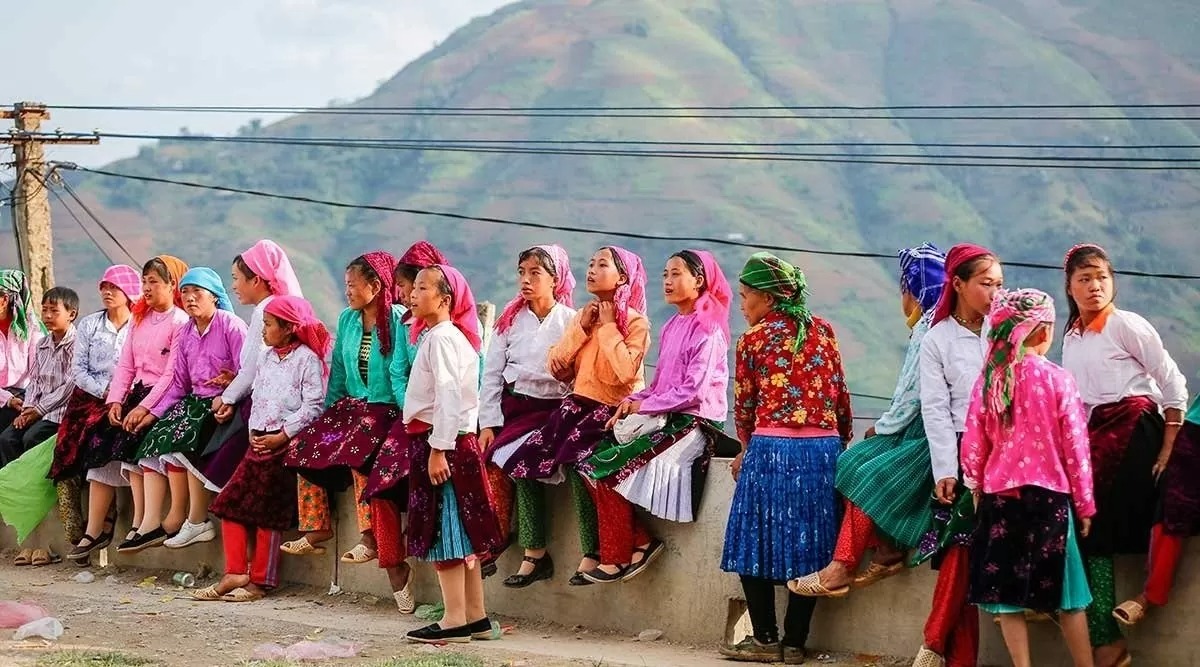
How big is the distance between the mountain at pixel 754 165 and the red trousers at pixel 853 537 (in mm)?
72541

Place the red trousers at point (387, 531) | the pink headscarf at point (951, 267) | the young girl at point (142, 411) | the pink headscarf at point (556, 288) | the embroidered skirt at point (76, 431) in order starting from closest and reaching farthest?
1. the pink headscarf at point (951, 267)
2. the red trousers at point (387, 531)
3. the pink headscarf at point (556, 288)
4. the young girl at point (142, 411)
5. the embroidered skirt at point (76, 431)

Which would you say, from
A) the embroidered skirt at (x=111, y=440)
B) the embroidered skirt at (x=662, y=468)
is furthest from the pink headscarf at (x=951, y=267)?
the embroidered skirt at (x=111, y=440)

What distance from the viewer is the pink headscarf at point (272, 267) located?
873cm

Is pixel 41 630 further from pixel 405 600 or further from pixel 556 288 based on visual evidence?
pixel 556 288

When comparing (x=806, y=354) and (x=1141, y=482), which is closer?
(x=1141, y=482)

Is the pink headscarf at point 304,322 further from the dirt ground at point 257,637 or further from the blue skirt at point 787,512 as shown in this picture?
the blue skirt at point 787,512

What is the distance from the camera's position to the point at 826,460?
6480mm

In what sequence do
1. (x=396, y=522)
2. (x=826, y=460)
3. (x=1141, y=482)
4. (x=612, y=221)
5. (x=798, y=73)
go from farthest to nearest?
(x=798, y=73) < (x=612, y=221) < (x=396, y=522) < (x=826, y=460) < (x=1141, y=482)

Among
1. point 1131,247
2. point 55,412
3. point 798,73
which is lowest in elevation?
point 55,412

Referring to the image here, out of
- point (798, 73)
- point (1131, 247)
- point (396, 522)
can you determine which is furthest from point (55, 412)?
point (798, 73)

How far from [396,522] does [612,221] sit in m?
98.7

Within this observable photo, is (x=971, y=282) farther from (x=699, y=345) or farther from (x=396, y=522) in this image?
(x=396, y=522)

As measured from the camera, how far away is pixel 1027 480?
5.48 m

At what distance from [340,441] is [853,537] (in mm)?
2913
